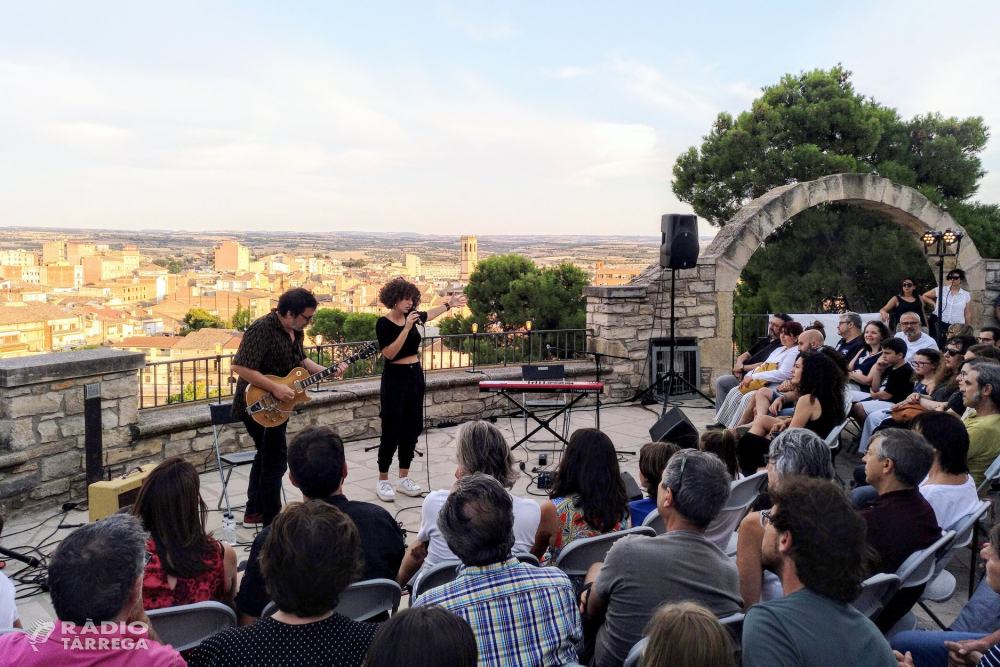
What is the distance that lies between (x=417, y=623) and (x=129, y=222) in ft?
192

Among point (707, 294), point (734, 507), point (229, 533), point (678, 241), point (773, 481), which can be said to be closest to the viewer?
point (773, 481)

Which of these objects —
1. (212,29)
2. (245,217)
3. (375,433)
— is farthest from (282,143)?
(375,433)

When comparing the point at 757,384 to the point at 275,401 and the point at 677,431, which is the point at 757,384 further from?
the point at 275,401

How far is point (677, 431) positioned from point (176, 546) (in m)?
2.98

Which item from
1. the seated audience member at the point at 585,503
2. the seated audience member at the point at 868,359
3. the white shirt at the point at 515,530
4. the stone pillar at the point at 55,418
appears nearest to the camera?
the white shirt at the point at 515,530

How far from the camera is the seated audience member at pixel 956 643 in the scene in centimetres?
203

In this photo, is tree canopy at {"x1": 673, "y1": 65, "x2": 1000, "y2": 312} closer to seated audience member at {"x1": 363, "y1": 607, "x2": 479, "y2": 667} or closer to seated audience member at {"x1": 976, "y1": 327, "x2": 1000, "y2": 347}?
seated audience member at {"x1": 976, "y1": 327, "x2": 1000, "y2": 347}

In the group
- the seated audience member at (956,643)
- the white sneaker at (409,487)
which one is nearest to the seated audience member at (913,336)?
the white sneaker at (409,487)

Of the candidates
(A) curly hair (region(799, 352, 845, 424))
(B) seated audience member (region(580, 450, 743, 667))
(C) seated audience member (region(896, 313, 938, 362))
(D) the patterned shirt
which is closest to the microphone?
(D) the patterned shirt

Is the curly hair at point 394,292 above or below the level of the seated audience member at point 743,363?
above

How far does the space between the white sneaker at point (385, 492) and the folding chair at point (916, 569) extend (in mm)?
3198

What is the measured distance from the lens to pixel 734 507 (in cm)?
307

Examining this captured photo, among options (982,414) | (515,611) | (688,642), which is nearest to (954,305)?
(982,414)

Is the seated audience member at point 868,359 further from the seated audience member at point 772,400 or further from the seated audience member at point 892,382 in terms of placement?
the seated audience member at point 772,400
